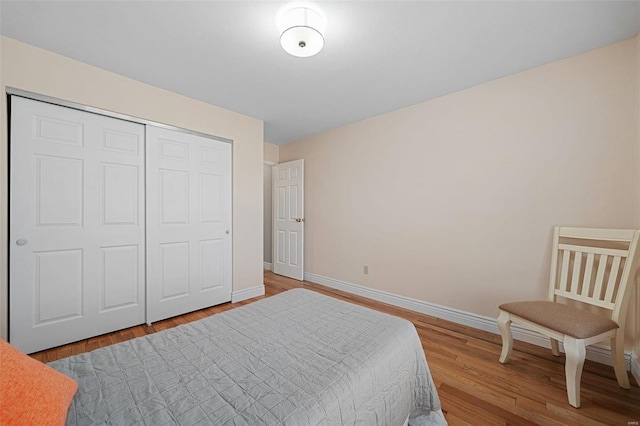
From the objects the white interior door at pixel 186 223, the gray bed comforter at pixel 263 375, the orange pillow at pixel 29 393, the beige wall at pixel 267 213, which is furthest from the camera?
the beige wall at pixel 267 213

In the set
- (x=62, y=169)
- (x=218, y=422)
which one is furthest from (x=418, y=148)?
(x=62, y=169)

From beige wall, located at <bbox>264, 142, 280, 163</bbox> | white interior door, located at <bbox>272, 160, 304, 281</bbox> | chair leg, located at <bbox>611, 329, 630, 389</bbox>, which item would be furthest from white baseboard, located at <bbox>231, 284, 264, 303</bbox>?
chair leg, located at <bbox>611, 329, 630, 389</bbox>

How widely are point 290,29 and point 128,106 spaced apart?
5.93 ft

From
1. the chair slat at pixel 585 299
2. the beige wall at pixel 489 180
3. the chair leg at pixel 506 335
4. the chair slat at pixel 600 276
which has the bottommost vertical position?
the chair leg at pixel 506 335

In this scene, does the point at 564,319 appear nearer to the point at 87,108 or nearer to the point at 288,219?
the point at 288,219

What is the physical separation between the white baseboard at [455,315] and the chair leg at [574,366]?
0.70 meters

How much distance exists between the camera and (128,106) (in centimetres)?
236

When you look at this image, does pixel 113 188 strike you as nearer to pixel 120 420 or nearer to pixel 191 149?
pixel 191 149

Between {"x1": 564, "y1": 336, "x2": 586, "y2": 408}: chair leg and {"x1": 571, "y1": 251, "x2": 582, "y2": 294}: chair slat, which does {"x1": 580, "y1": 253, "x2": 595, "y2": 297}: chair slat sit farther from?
{"x1": 564, "y1": 336, "x2": 586, "y2": 408}: chair leg

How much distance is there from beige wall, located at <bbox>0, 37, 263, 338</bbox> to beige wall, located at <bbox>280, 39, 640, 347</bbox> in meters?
1.27

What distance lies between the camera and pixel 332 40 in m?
1.82

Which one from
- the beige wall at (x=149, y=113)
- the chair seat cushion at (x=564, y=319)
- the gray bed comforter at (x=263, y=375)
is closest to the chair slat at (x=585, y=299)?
the chair seat cushion at (x=564, y=319)

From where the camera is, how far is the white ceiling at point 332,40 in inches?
60.9

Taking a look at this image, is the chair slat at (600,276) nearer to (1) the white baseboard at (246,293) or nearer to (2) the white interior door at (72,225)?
→ (1) the white baseboard at (246,293)
